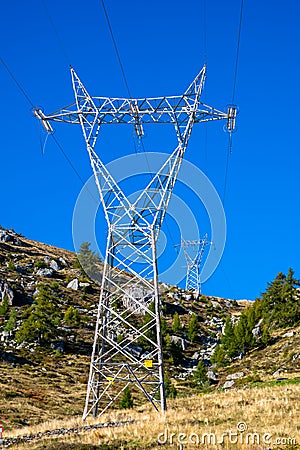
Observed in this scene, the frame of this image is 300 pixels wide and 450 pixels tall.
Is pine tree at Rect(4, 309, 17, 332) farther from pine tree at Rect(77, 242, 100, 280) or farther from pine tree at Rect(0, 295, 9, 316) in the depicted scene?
pine tree at Rect(77, 242, 100, 280)

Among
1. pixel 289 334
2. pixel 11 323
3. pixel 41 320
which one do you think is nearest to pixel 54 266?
pixel 41 320

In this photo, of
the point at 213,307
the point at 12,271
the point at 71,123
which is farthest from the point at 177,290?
the point at 71,123

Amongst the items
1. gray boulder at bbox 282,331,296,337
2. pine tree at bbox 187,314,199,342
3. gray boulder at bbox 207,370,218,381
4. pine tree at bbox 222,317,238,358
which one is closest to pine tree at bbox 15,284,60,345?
pine tree at bbox 187,314,199,342

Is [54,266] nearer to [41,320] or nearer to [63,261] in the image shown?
[63,261]

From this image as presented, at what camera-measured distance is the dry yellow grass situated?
520 inches

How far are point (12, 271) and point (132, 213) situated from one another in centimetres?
7937

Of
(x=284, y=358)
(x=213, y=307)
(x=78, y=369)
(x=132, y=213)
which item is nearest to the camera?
(x=132, y=213)

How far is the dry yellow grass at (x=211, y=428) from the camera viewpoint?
13.2 metres

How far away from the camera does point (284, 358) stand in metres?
53.8

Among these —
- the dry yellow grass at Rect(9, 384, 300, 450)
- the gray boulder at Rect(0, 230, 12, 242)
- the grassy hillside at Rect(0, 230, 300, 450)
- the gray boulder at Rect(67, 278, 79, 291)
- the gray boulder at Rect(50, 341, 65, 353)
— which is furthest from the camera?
the gray boulder at Rect(0, 230, 12, 242)

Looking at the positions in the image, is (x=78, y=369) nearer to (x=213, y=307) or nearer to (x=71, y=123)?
(x=71, y=123)

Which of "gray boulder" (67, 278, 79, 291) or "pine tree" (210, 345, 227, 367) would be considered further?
"gray boulder" (67, 278, 79, 291)

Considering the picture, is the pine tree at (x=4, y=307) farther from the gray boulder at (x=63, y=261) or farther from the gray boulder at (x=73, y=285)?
the gray boulder at (x=63, y=261)

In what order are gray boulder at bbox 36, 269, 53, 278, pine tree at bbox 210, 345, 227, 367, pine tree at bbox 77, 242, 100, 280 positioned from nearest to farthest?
pine tree at bbox 77, 242, 100, 280 < pine tree at bbox 210, 345, 227, 367 < gray boulder at bbox 36, 269, 53, 278
